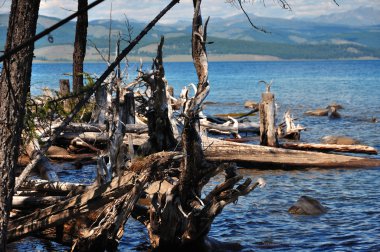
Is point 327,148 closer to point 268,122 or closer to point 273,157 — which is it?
point 268,122

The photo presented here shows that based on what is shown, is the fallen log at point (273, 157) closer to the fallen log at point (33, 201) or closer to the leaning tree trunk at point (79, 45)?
the leaning tree trunk at point (79, 45)

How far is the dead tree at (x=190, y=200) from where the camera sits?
8.25 metres

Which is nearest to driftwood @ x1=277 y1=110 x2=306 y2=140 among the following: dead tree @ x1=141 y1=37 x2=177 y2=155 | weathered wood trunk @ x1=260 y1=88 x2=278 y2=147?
weathered wood trunk @ x1=260 y1=88 x2=278 y2=147

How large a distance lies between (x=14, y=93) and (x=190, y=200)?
11.1ft

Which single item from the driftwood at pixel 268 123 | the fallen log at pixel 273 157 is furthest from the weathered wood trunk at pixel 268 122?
the fallen log at pixel 273 157

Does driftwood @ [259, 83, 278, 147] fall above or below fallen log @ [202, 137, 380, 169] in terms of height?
above

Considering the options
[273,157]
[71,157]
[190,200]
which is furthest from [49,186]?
[273,157]

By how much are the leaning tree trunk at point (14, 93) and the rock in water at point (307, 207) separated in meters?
7.75

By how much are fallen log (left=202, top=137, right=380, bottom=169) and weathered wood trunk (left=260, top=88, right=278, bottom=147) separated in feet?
7.14

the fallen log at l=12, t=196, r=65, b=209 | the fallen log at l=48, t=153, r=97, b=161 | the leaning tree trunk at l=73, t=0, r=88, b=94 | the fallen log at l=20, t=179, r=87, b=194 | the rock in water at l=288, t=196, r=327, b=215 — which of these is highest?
the leaning tree trunk at l=73, t=0, r=88, b=94

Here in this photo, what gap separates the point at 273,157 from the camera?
56.5 feet

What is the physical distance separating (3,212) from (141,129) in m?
11.0

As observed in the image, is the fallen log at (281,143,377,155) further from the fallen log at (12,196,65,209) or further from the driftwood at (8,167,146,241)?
the driftwood at (8,167,146,241)

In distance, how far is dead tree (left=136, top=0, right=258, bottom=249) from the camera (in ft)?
27.1
